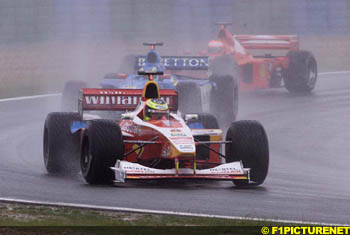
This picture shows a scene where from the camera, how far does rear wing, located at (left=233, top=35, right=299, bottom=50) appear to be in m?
27.1

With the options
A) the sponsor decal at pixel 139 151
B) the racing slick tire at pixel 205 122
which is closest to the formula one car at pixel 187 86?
the racing slick tire at pixel 205 122

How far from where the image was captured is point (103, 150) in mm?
11508

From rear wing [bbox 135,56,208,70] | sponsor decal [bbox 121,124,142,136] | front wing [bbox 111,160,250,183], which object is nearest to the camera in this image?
front wing [bbox 111,160,250,183]

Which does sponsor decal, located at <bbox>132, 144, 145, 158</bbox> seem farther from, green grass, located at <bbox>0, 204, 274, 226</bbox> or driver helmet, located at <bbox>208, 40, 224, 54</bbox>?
driver helmet, located at <bbox>208, 40, 224, 54</bbox>

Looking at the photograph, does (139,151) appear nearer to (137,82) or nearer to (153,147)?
(153,147)

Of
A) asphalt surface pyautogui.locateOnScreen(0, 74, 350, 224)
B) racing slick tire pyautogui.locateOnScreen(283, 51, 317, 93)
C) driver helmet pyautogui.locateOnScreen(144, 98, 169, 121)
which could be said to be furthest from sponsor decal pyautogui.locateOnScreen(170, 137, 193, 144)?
racing slick tire pyautogui.locateOnScreen(283, 51, 317, 93)

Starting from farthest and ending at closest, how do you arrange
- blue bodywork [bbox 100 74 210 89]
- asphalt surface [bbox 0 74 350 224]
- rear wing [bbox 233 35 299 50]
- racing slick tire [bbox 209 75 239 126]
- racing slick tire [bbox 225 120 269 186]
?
rear wing [bbox 233 35 299 50] → racing slick tire [bbox 209 75 239 126] → blue bodywork [bbox 100 74 210 89] → racing slick tire [bbox 225 120 269 186] → asphalt surface [bbox 0 74 350 224]

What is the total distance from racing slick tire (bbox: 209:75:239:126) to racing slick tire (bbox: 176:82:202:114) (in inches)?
73.3

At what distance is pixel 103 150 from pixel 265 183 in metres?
2.54

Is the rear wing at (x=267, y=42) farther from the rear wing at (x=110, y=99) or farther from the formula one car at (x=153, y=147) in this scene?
the formula one car at (x=153, y=147)

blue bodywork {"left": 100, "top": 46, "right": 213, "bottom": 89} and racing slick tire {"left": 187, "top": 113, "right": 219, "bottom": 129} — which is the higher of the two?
blue bodywork {"left": 100, "top": 46, "right": 213, "bottom": 89}

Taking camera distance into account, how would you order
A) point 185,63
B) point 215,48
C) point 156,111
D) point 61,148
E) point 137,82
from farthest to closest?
point 215,48 → point 185,63 → point 137,82 → point 61,148 → point 156,111

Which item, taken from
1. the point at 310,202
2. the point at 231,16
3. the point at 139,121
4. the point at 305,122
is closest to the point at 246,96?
the point at 305,122

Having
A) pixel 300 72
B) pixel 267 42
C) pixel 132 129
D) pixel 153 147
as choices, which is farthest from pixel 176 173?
pixel 267 42
